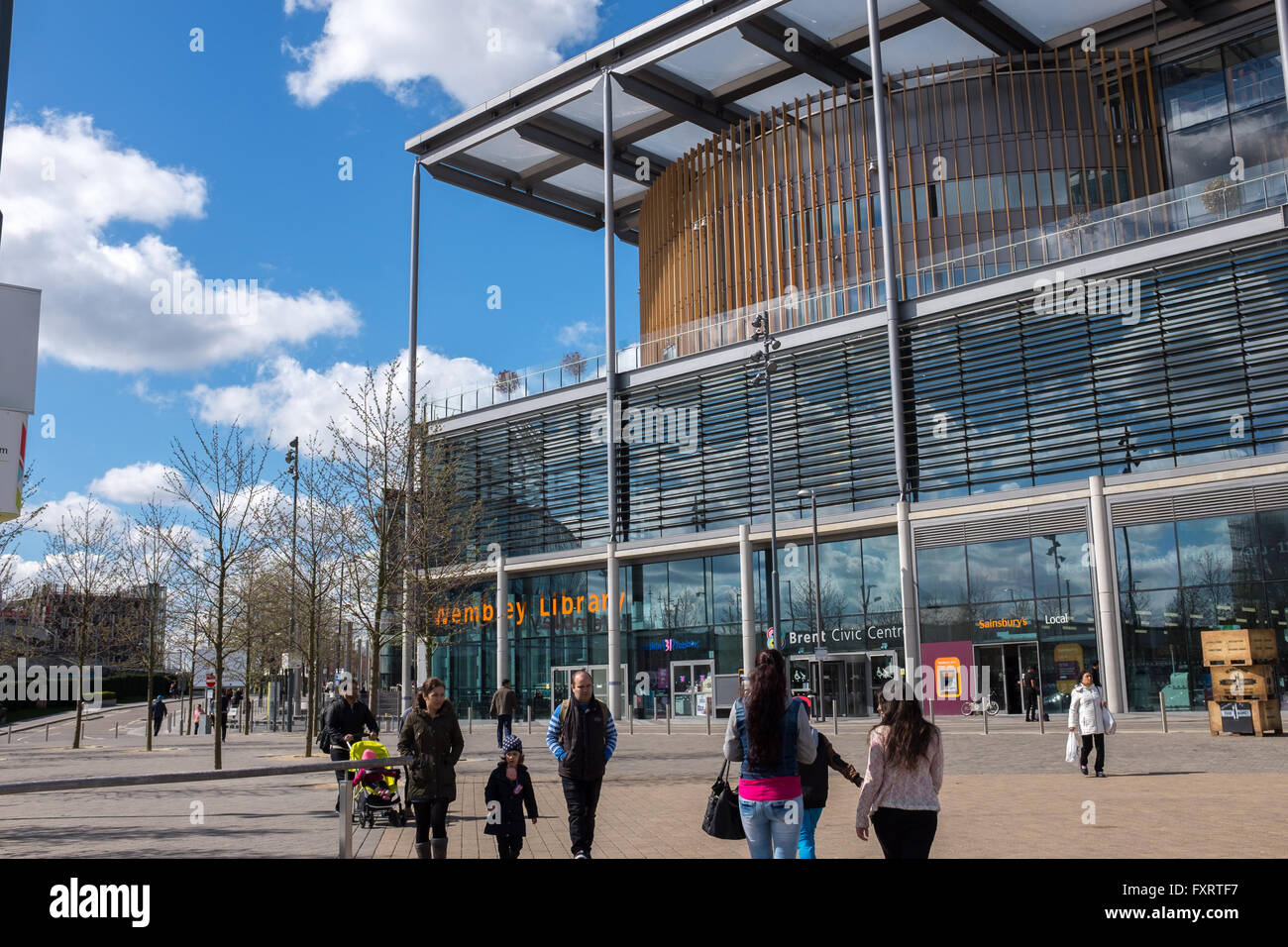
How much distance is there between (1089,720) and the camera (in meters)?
17.1

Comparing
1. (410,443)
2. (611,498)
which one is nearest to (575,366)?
(611,498)

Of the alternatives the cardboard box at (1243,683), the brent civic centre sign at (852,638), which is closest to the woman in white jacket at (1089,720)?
the cardboard box at (1243,683)

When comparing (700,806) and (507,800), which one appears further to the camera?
(700,806)

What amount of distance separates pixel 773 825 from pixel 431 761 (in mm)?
3825

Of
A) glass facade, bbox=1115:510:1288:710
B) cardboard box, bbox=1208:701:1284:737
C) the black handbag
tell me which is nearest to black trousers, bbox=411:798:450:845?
the black handbag

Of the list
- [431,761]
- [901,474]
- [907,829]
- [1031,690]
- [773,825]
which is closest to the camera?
[907,829]

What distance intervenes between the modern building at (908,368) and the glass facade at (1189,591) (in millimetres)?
82

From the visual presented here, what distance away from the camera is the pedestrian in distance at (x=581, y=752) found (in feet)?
30.4

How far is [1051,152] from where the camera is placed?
40.4 m

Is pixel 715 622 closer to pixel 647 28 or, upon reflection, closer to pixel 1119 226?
pixel 1119 226

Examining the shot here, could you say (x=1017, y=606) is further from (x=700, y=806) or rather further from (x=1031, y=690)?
(x=700, y=806)

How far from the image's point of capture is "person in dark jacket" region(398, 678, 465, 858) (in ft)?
30.7
